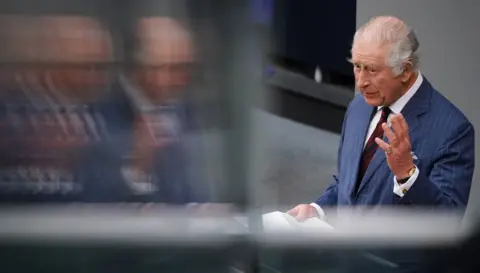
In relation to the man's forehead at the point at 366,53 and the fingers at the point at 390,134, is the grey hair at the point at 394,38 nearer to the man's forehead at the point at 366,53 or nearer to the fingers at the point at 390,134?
the man's forehead at the point at 366,53

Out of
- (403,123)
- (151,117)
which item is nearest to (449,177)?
(403,123)

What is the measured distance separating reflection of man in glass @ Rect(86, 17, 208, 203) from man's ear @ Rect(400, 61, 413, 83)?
771mm

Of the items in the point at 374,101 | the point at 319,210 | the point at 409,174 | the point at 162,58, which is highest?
the point at 162,58

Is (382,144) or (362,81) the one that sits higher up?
(362,81)

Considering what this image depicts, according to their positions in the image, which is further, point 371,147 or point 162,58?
point 371,147

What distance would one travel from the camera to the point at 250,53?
8.92ft

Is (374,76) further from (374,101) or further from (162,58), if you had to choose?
(162,58)

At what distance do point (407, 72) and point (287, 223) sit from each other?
66cm

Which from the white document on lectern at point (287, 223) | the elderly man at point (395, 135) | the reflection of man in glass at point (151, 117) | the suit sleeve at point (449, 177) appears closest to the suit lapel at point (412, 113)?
the elderly man at point (395, 135)

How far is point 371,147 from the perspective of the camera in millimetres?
3064

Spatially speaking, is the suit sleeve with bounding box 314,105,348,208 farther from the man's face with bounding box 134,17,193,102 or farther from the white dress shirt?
the man's face with bounding box 134,17,193,102

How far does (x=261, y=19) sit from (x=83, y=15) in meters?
0.52

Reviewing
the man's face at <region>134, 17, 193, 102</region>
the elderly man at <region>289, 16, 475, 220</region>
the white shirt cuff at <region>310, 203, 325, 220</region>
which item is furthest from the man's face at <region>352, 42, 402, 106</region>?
the man's face at <region>134, 17, 193, 102</region>

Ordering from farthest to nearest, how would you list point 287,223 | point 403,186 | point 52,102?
1. point 403,186
2. point 287,223
3. point 52,102
